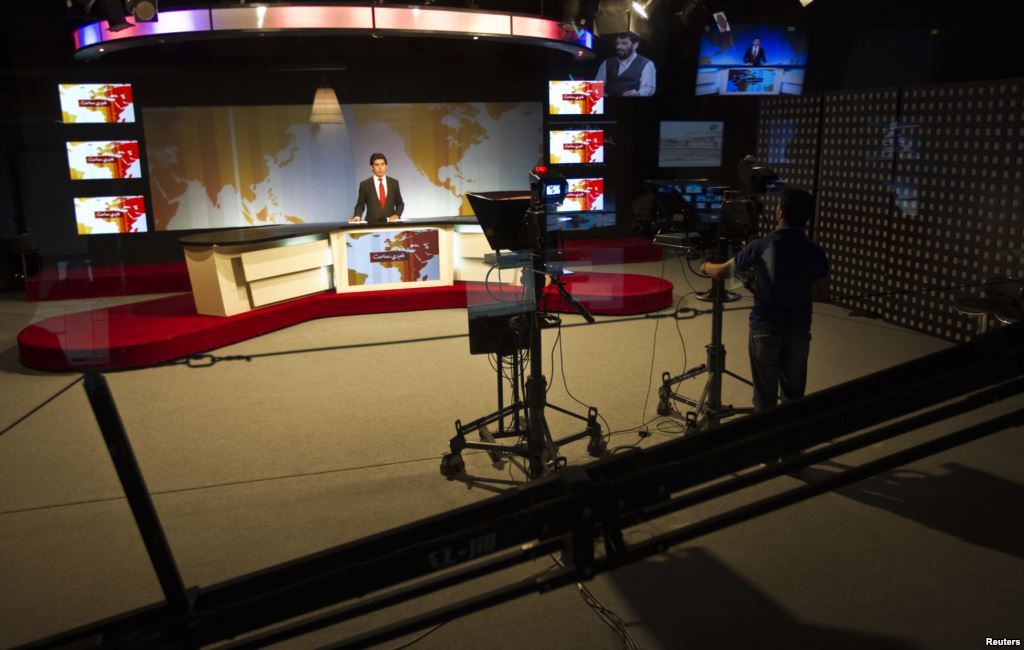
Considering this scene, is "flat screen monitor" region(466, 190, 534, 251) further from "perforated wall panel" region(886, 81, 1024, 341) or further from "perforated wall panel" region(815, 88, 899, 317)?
"perforated wall panel" region(815, 88, 899, 317)

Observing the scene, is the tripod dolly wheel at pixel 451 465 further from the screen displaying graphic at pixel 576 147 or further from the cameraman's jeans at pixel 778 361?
the screen displaying graphic at pixel 576 147

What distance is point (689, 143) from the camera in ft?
36.1

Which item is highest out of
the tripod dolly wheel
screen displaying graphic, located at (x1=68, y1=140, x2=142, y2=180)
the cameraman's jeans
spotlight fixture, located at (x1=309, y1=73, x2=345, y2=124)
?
spotlight fixture, located at (x1=309, y1=73, x2=345, y2=124)

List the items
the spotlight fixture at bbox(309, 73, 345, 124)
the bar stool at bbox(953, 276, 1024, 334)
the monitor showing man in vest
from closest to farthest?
the bar stool at bbox(953, 276, 1024, 334) < the spotlight fixture at bbox(309, 73, 345, 124) < the monitor showing man in vest

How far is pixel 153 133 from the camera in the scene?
30.6 ft

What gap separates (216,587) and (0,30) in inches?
393

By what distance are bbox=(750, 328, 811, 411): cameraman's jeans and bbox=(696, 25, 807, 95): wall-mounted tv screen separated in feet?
26.0

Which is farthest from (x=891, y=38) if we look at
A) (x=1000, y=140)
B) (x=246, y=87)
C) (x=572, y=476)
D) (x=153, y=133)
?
(x=572, y=476)

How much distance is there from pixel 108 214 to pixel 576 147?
621cm

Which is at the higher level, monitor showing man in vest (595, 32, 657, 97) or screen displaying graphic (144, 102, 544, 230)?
monitor showing man in vest (595, 32, 657, 97)

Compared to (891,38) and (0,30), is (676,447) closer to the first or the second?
Result: (0,30)

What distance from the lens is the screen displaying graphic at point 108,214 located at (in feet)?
30.5

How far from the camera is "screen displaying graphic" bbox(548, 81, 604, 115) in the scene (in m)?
10.4

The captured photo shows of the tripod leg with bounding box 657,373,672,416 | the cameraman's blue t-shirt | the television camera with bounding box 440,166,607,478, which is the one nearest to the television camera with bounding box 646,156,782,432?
the tripod leg with bounding box 657,373,672,416
